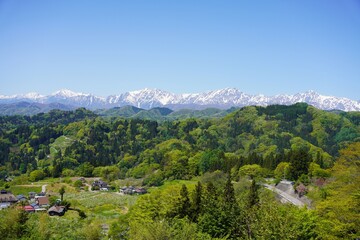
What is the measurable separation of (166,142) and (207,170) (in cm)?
5833

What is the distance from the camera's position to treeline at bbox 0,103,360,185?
4281 inches

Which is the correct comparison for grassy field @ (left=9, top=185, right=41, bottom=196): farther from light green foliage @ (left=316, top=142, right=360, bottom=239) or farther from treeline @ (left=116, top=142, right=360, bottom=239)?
light green foliage @ (left=316, top=142, right=360, bottom=239)

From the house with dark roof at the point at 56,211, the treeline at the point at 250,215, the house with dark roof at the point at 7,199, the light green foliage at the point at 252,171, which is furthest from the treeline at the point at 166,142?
the treeline at the point at 250,215

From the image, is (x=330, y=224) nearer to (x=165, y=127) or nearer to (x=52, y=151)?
(x=52, y=151)

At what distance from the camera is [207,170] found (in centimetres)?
8306

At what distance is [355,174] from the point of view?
25.2m

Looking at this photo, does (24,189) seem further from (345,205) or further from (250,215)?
(345,205)

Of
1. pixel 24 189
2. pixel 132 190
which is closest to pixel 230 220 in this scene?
pixel 132 190

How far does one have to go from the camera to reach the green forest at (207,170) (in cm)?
2623

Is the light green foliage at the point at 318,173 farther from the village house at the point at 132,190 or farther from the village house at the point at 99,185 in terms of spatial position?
the village house at the point at 99,185

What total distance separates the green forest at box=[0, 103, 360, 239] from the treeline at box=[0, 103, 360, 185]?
1.52ft

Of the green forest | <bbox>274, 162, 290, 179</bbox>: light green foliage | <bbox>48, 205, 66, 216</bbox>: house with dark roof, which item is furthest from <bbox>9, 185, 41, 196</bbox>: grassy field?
<bbox>274, 162, 290, 179</bbox>: light green foliage

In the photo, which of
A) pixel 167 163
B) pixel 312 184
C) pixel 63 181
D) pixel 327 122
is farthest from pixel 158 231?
pixel 327 122

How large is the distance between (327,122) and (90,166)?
10282 cm
